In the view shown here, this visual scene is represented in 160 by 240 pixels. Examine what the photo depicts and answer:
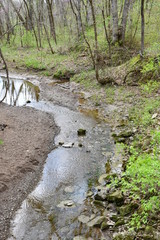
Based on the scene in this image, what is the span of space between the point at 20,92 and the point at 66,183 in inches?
426

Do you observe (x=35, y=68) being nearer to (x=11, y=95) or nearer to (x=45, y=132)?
(x=11, y=95)

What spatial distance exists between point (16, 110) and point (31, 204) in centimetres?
725

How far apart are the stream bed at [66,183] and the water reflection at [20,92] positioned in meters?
3.75

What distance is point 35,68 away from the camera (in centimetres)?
2044

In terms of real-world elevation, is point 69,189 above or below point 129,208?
below

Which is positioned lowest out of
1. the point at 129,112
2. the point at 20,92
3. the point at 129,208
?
the point at 20,92

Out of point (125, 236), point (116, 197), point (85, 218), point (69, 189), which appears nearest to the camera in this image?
point (125, 236)

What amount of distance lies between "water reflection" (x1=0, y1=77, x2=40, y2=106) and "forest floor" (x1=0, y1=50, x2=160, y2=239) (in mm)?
616

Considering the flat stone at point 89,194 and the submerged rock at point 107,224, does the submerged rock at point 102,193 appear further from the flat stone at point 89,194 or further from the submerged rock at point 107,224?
the submerged rock at point 107,224

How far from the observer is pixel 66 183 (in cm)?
715

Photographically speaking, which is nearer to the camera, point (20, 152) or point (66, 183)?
point (66, 183)

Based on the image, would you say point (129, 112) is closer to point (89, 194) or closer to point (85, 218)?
point (89, 194)

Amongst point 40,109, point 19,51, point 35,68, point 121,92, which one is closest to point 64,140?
point 40,109

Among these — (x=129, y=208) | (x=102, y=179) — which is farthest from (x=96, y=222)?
(x=102, y=179)
